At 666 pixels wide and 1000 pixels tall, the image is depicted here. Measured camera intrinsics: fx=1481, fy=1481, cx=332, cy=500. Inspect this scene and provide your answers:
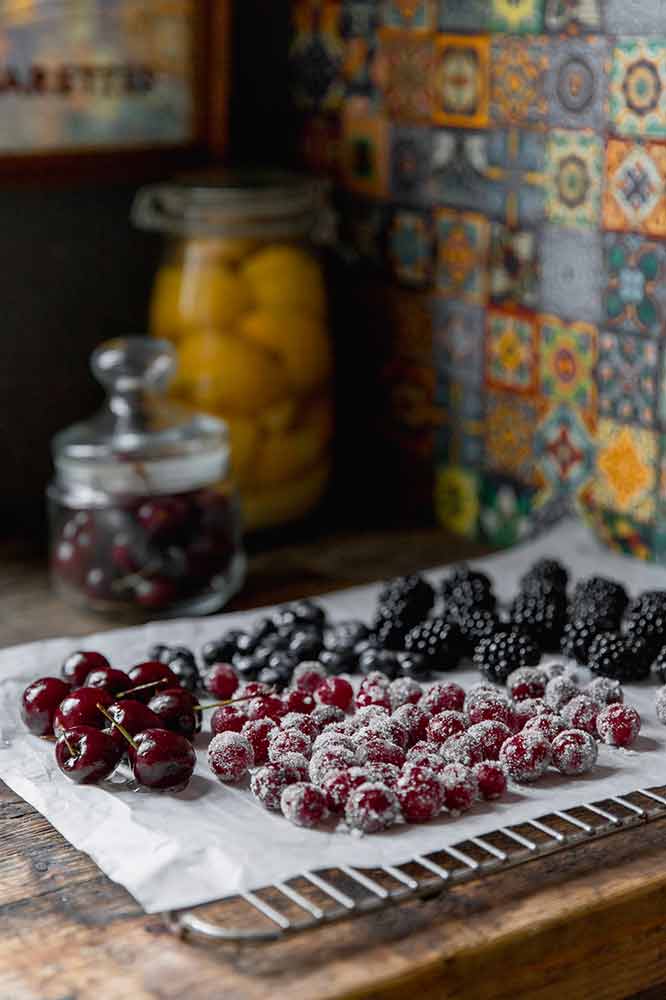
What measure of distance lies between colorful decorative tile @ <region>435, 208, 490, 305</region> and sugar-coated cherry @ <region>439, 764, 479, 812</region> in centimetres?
72

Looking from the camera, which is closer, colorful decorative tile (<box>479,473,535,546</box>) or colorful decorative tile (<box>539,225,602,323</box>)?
colorful decorative tile (<box>539,225,602,323</box>)

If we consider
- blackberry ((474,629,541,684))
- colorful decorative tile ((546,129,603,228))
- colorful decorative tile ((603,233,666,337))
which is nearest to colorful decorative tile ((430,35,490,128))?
colorful decorative tile ((546,129,603,228))

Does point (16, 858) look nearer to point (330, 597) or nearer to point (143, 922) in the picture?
point (143, 922)

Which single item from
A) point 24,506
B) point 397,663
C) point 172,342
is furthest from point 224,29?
point 397,663

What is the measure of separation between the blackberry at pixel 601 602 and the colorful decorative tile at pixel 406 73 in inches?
22.5

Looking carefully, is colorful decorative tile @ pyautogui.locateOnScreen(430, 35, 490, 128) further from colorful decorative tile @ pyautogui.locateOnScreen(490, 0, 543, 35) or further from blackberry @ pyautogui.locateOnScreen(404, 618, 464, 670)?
blackberry @ pyautogui.locateOnScreen(404, 618, 464, 670)

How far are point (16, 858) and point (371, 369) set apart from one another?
90cm

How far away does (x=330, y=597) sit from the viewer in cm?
136

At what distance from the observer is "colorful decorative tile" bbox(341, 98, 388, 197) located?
160 centimetres

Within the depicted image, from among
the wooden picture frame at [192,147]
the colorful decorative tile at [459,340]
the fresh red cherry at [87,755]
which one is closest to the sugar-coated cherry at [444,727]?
the fresh red cherry at [87,755]

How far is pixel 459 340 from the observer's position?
156cm

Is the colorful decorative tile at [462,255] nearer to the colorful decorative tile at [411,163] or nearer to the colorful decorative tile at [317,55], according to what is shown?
the colorful decorative tile at [411,163]

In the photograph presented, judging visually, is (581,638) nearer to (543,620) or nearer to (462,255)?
(543,620)

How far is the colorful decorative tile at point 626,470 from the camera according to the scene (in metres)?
1.40
